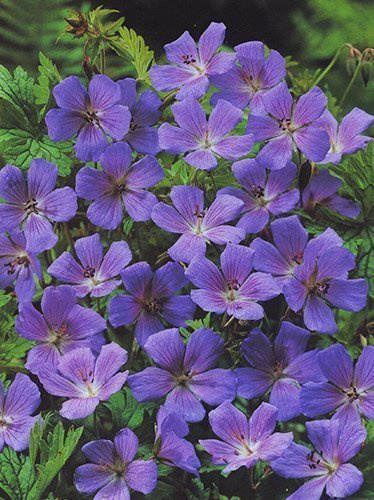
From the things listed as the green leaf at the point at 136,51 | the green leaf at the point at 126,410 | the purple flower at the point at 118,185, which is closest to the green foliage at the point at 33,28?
the green leaf at the point at 136,51

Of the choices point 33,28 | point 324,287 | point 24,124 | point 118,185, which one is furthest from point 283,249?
point 33,28

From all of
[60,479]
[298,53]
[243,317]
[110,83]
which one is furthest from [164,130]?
[298,53]

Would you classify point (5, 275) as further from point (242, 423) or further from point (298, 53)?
point (298, 53)

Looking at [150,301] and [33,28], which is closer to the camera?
[150,301]

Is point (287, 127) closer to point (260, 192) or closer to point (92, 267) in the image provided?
point (260, 192)

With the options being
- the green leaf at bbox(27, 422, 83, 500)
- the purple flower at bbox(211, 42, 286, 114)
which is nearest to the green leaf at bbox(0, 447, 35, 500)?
the green leaf at bbox(27, 422, 83, 500)

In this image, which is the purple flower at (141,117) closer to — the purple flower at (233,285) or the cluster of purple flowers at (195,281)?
the cluster of purple flowers at (195,281)
